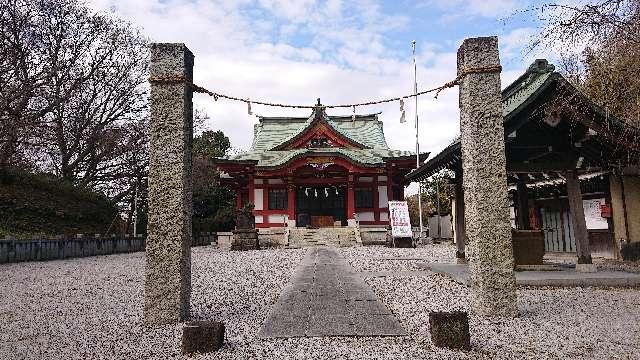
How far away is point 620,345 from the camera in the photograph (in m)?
4.23

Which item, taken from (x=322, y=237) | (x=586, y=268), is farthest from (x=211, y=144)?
(x=586, y=268)

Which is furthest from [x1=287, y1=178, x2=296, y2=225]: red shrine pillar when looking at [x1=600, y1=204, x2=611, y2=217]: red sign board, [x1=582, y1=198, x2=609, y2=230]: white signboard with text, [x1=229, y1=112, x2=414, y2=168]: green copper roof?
[x1=600, y1=204, x2=611, y2=217]: red sign board

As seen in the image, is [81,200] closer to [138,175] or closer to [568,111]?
[138,175]

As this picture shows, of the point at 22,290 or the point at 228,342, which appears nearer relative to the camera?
the point at 228,342

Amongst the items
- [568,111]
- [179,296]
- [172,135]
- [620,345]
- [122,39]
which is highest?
[122,39]

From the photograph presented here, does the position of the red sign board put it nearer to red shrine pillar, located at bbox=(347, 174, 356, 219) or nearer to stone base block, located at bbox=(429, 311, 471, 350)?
stone base block, located at bbox=(429, 311, 471, 350)

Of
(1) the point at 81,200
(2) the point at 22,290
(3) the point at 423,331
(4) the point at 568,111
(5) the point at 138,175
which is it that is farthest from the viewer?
(5) the point at 138,175

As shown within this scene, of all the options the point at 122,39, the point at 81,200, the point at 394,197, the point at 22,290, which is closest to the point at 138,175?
the point at 81,200

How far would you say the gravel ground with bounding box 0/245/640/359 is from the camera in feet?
13.5

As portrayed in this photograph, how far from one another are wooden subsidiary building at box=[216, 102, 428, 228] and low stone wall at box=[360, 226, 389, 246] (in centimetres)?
153

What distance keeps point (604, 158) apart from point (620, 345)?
5.93m

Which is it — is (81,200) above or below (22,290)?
above

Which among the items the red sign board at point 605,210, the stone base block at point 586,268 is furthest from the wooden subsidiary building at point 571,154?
the stone base block at point 586,268

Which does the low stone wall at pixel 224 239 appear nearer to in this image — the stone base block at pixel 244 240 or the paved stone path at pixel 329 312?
the stone base block at pixel 244 240
